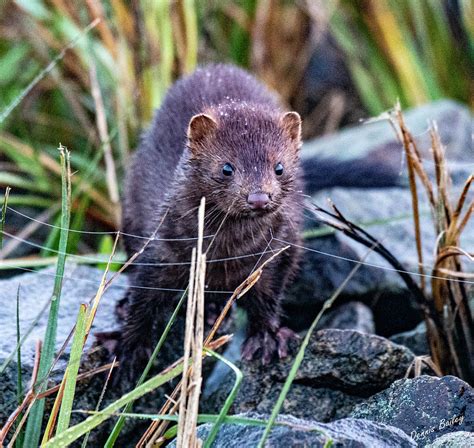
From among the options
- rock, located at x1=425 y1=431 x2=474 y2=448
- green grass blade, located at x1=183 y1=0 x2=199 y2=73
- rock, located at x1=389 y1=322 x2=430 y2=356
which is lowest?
rock, located at x1=425 y1=431 x2=474 y2=448

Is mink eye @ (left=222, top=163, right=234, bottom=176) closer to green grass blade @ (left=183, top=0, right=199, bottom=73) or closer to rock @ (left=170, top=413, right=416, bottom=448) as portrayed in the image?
rock @ (left=170, top=413, right=416, bottom=448)

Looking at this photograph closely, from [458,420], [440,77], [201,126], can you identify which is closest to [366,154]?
[440,77]

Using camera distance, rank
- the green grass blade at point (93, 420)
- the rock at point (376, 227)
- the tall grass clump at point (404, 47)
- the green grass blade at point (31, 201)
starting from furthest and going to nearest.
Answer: the tall grass clump at point (404, 47)
the green grass blade at point (31, 201)
the rock at point (376, 227)
the green grass blade at point (93, 420)

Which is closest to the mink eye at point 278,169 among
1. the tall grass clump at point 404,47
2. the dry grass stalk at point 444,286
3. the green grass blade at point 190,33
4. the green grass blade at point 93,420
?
the dry grass stalk at point 444,286

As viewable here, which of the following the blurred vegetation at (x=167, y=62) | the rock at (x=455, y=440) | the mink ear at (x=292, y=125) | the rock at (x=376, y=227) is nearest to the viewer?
the rock at (x=455, y=440)

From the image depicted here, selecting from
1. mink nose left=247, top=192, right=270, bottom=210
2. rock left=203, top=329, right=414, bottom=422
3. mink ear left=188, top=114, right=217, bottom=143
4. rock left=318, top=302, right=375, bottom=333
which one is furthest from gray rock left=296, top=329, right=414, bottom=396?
mink ear left=188, top=114, right=217, bottom=143

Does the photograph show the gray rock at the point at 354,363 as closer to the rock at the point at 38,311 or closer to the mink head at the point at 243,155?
the mink head at the point at 243,155
